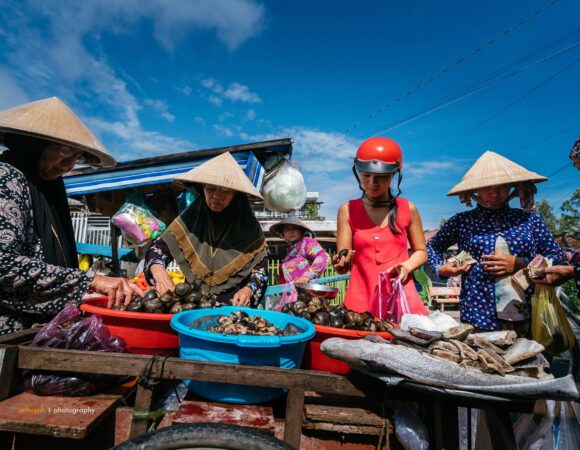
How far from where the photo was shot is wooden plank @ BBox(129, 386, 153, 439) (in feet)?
4.33

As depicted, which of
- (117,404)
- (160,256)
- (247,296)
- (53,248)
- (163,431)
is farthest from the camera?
(160,256)

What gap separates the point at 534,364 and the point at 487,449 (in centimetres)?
53

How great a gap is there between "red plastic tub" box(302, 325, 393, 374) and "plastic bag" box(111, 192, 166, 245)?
519cm

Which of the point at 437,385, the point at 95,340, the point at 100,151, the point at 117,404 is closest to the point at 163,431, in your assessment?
the point at 117,404

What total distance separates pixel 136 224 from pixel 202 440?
5643mm

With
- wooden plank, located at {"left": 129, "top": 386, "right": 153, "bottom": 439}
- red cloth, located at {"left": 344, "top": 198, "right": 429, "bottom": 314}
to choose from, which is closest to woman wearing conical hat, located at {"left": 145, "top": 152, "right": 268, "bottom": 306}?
red cloth, located at {"left": 344, "top": 198, "right": 429, "bottom": 314}

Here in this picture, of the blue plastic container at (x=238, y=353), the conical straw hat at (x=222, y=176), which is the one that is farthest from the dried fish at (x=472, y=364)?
→ the conical straw hat at (x=222, y=176)

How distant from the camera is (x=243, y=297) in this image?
2.56 metres

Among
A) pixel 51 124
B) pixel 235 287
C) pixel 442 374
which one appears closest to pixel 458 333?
pixel 442 374

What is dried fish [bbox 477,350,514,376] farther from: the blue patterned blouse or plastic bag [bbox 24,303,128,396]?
the blue patterned blouse

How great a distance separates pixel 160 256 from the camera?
2.79 metres

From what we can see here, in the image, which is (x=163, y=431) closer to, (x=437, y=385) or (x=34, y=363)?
(x=34, y=363)

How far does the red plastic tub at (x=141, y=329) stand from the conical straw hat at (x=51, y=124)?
2.99ft

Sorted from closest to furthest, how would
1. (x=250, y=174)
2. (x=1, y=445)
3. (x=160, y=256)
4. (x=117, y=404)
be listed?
(x=1, y=445) < (x=117, y=404) < (x=160, y=256) < (x=250, y=174)
